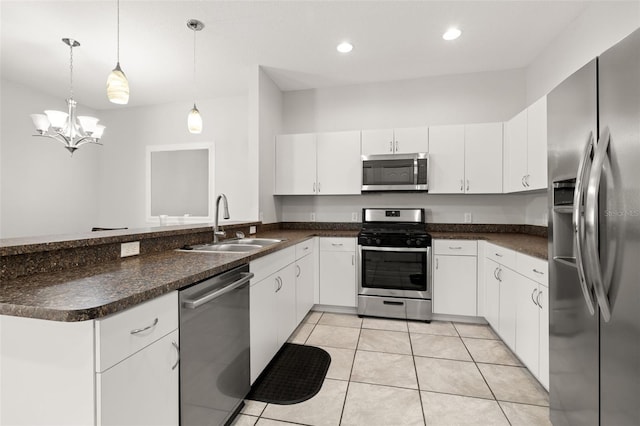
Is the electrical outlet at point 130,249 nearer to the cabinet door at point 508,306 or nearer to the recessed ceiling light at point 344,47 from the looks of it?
the recessed ceiling light at point 344,47

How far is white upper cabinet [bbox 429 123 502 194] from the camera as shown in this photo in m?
3.14

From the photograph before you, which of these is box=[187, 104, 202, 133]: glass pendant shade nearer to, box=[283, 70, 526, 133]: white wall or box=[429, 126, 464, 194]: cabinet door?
box=[283, 70, 526, 133]: white wall

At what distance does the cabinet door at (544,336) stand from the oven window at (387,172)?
5.63 feet

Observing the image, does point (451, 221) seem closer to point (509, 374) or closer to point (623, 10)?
point (509, 374)

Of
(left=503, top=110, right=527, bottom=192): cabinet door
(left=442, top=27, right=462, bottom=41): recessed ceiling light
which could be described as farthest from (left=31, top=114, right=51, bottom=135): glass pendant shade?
(left=503, top=110, right=527, bottom=192): cabinet door

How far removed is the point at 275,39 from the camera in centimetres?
277

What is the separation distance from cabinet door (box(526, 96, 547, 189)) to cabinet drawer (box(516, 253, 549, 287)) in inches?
26.6

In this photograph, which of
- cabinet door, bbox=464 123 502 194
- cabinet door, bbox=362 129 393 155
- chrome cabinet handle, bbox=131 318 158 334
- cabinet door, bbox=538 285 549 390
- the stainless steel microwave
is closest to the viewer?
chrome cabinet handle, bbox=131 318 158 334

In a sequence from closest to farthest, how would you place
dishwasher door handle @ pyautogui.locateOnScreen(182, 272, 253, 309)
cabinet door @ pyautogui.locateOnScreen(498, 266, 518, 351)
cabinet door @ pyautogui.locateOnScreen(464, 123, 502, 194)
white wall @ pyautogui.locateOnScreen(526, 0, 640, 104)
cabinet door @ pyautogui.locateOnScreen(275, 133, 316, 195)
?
1. dishwasher door handle @ pyautogui.locateOnScreen(182, 272, 253, 309)
2. white wall @ pyautogui.locateOnScreen(526, 0, 640, 104)
3. cabinet door @ pyautogui.locateOnScreen(498, 266, 518, 351)
4. cabinet door @ pyautogui.locateOnScreen(464, 123, 502, 194)
5. cabinet door @ pyautogui.locateOnScreen(275, 133, 316, 195)

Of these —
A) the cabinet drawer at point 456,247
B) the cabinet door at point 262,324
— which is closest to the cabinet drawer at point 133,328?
the cabinet door at point 262,324

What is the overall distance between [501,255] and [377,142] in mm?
1717

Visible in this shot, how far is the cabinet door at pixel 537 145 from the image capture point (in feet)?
7.66

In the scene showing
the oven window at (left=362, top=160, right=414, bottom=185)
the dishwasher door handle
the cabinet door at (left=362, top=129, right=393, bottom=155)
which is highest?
the cabinet door at (left=362, top=129, right=393, bottom=155)

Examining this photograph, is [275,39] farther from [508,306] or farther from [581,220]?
[508,306]
